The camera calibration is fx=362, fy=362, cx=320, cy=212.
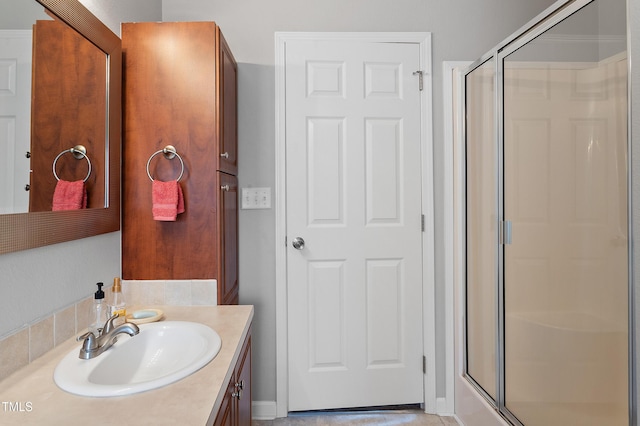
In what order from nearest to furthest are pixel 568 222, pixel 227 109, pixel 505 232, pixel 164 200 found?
1. pixel 568 222
2. pixel 164 200
3. pixel 505 232
4. pixel 227 109

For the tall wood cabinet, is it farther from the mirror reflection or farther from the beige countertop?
the beige countertop

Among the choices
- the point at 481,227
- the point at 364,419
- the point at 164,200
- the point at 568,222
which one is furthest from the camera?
the point at 364,419

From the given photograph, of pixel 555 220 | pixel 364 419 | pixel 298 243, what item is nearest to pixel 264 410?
pixel 364 419

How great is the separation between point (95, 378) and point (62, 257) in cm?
43

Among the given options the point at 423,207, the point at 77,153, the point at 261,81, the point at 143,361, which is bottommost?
the point at 143,361

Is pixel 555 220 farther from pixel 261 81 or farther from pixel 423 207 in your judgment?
pixel 261 81

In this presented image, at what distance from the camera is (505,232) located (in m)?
1.65

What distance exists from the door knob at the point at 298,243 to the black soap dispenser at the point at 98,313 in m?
0.98

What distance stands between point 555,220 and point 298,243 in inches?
48.0

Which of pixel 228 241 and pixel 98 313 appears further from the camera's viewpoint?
pixel 228 241

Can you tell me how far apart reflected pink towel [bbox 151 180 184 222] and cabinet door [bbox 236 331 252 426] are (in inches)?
24.2

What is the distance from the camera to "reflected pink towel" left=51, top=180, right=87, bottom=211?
1.10 metres

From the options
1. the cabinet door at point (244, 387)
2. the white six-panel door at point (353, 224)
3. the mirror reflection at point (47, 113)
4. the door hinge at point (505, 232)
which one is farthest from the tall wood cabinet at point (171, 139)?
the door hinge at point (505, 232)

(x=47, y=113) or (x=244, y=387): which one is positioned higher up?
(x=47, y=113)
